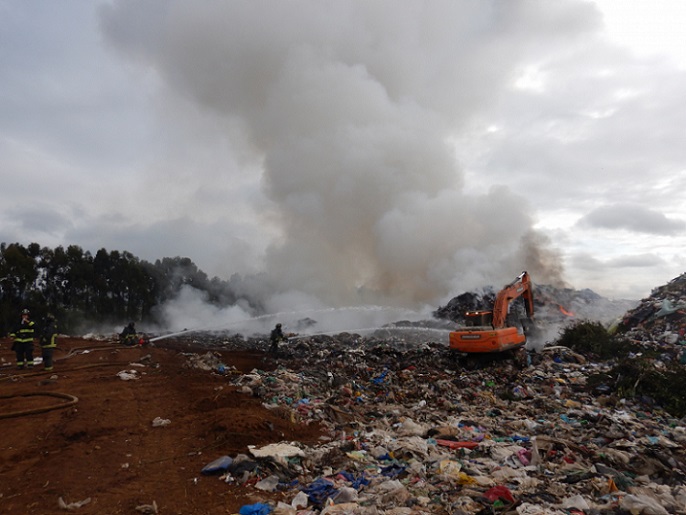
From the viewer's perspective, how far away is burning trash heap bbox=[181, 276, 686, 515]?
13.6ft

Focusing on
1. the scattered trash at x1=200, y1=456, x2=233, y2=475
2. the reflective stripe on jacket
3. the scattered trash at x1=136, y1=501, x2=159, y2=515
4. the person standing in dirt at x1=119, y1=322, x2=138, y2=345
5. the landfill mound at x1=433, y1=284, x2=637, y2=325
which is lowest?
the scattered trash at x1=136, y1=501, x2=159, y2=515

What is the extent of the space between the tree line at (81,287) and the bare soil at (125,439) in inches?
933

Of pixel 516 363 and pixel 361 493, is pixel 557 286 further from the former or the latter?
pixel 361 493

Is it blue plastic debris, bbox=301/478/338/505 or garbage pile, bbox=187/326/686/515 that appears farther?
blue plastic debris, bbox=301/478/338/505

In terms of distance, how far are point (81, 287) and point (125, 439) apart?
34656 mm

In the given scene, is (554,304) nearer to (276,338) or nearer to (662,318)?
(662,318)

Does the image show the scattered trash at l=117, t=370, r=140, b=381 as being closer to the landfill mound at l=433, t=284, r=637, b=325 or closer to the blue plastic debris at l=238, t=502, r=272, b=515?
the blue plastic debris at l=238, t=502, r=272, b=515

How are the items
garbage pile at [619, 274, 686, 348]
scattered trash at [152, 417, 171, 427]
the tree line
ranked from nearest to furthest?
scattered trash at [152, 417, 171, 427] < garbage pile at [619, 274, 686, 348] < the tree line

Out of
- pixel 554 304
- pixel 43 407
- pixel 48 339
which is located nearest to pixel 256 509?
pixel 43 407

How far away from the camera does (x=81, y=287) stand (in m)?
35.3

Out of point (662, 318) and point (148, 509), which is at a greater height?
point (662, 318)

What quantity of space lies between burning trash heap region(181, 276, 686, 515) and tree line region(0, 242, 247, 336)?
27.0 meters

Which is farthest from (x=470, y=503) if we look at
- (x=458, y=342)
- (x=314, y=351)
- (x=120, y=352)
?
(x=120, y=352)

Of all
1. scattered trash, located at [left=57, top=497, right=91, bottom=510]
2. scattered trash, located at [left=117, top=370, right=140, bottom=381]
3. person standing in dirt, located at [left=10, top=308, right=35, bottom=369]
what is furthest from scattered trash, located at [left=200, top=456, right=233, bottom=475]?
person standing in dirt, located at [left=10, top=308, right=35, bottom=369]
